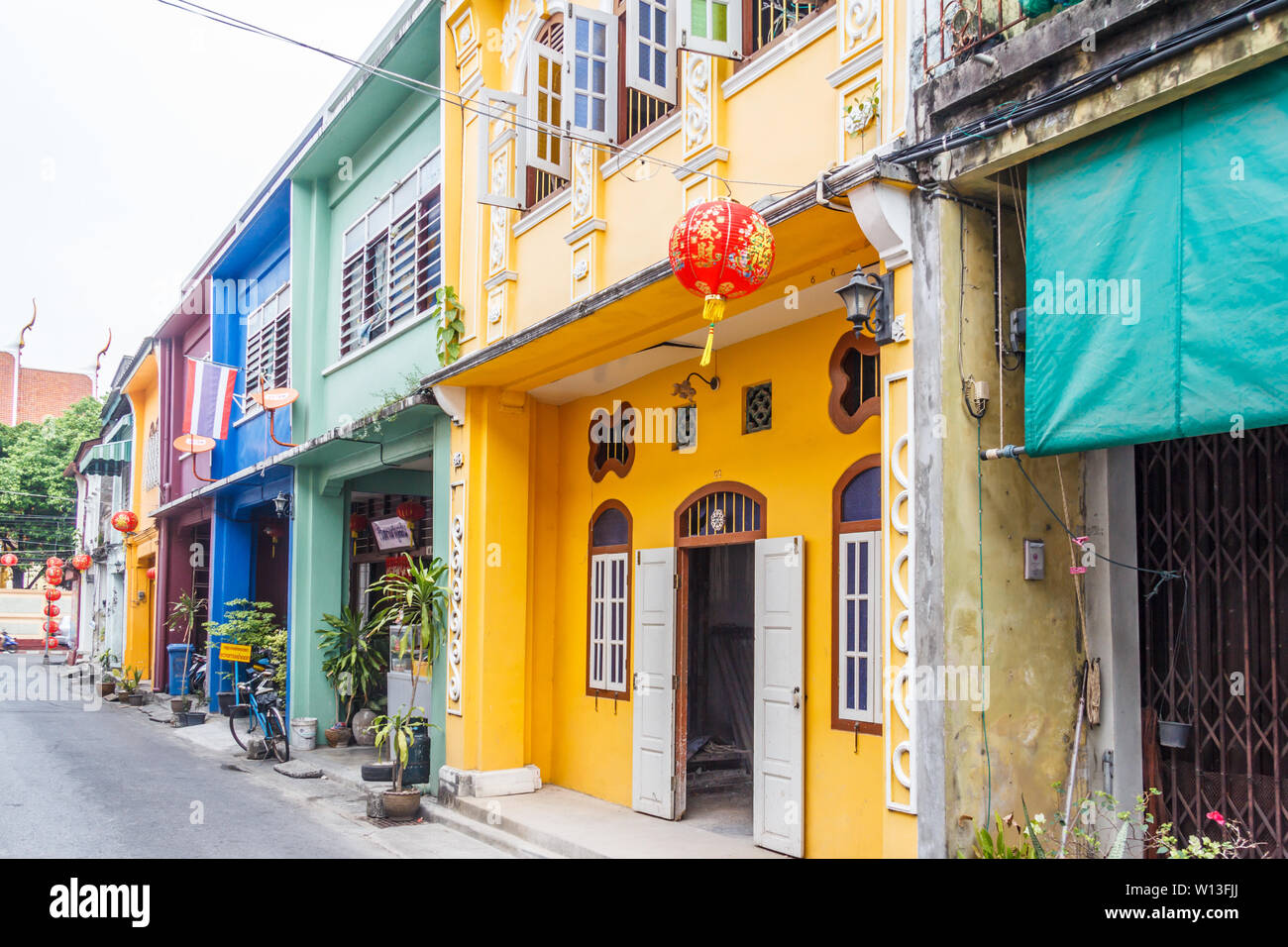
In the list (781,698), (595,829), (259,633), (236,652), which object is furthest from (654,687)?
(259,633)

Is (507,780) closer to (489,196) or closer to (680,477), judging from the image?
(680,477)

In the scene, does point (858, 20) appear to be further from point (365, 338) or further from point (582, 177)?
point (365, 338)

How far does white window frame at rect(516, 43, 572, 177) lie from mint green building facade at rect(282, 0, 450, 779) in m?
2.71

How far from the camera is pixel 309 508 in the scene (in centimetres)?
1527

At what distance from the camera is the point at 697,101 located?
25.9 ft

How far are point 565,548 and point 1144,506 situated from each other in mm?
6305

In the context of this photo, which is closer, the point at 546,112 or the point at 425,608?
the point at 546,112

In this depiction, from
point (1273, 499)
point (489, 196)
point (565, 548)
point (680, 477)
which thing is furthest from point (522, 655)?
point (1273, 499)

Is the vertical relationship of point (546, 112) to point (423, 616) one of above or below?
above

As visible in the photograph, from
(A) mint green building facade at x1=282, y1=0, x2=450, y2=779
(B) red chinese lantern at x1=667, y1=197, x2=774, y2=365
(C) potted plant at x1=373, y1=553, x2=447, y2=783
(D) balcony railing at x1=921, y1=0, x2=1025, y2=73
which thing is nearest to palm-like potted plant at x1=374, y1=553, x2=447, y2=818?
(C) potted plant at x1=373, y1=553, x2=447, y2=783

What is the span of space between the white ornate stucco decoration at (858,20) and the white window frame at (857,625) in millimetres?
3149

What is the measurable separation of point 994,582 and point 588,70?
521 centimetres

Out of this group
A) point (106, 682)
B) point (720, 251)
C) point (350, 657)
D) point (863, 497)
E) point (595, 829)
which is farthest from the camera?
point (106, 682)

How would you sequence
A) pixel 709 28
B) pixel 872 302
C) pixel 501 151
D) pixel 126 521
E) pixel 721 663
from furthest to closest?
pixel 126 521 < pixel 721 663 < pixel 501 151 < pixel 709 28 < pixel 872 302
